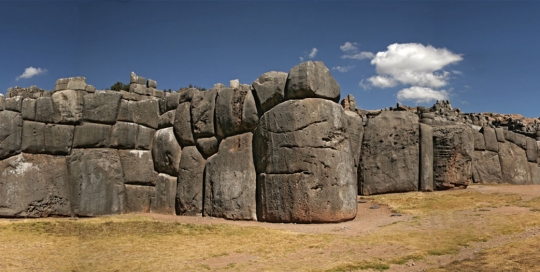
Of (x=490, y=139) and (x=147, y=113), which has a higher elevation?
(x=147, y=113)

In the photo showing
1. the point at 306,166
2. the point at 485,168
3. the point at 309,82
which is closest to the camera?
the point at 306,166

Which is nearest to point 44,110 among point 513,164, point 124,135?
point 124,135

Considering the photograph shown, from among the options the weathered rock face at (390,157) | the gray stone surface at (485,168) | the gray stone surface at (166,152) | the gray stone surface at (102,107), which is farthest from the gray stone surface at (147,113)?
the gray stone surface at (485,168)

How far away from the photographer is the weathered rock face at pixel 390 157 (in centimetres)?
1914

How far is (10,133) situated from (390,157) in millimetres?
15583

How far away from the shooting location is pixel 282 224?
1420 centimetres

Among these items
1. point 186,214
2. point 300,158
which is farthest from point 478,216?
point 186,214

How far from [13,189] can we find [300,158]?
35.7 ft

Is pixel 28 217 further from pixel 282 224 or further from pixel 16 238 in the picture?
pixel 282 224

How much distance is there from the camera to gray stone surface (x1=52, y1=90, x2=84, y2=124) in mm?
17281

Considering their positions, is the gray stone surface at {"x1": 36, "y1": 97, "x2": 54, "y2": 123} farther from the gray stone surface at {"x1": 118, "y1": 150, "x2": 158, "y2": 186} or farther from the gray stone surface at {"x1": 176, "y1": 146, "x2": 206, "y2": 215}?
the gray stone surface at {"x1": 176, "y1": 146, "x2": 206, "y2": 215}

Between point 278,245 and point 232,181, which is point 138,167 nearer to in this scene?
point 232,181

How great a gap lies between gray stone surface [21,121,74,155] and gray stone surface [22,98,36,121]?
0.65ft

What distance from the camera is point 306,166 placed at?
46.8ft
